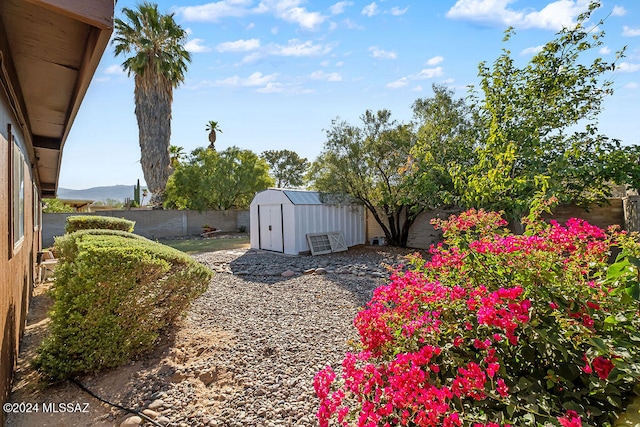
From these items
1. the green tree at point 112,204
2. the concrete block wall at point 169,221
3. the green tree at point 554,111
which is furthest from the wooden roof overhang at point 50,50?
the green tree at point 112,204

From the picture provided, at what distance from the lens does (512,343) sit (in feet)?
4.55

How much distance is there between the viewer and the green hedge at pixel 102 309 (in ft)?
9.72

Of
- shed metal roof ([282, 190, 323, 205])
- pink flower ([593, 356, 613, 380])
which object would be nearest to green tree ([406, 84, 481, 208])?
shed metal roof ([282, 190, 323, 205])

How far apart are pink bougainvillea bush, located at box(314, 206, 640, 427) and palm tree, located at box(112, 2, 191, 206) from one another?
20.2 meters

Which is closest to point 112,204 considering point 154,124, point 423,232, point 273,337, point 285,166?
point 285,166

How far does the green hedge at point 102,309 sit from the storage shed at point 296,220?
7740 mm

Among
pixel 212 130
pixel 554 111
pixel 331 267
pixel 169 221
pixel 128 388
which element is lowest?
pixel 331 267

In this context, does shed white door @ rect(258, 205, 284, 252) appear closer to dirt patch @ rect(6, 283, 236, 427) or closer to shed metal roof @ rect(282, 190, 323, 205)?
shed metal roof @ rect(282, 190, 323, 205)

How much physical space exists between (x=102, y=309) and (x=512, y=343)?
10.9 feet

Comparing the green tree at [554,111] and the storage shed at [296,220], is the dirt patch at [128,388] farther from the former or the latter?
the storage shed at [296,220]

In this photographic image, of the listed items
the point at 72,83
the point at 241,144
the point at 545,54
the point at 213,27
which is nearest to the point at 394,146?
the point at 545,54

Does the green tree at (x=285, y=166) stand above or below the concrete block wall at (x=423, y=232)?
above

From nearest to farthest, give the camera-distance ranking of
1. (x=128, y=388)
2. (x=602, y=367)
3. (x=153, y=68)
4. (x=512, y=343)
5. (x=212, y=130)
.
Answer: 1. (x=602, y=367)
2. (x=512, y=343)
3. (x=128, y=388)
4. (x=153, y=68)
5. (x=212, y=130)

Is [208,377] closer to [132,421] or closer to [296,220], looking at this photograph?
[132,421]
